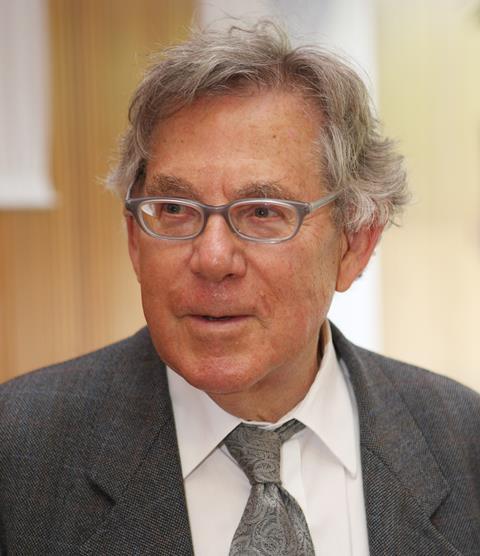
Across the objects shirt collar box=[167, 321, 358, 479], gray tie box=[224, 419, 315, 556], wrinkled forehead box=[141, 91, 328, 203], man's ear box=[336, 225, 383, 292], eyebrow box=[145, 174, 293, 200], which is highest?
wrinkled forehead box=[141, 91, 328, 203]

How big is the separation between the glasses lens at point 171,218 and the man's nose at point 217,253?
43 millimetres

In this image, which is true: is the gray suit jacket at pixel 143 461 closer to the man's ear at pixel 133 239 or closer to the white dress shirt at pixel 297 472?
the white dress shirt at pixel 297 472

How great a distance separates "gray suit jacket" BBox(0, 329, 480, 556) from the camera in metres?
1.58

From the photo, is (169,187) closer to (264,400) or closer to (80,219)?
(264,400)

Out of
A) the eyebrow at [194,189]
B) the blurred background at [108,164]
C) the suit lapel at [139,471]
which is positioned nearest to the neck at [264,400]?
the suit lapel at [139,471]

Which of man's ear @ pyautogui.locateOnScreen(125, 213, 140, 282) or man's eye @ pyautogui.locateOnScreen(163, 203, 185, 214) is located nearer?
man's eye @ pyautogui.locateOnScreen(163, 203, 185, 214)

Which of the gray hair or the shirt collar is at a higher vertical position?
the gray hair

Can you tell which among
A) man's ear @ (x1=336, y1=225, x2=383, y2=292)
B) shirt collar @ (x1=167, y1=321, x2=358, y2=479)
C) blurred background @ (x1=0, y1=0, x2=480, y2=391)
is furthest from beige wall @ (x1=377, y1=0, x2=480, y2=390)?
shirt collar @ (x1=167, y1=321, x2=358, y2=479)

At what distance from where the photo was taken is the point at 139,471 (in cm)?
163

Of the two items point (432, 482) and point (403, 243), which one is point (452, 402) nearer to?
point (432, 482)

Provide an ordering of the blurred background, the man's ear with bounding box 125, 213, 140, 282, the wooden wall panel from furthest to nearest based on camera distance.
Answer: the wooden wall panel < the blurred background < the man's ear with bounding box 125, 213, 140, 282

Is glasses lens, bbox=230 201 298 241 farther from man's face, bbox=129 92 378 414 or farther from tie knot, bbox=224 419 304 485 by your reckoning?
tie knot, bbox=224 419 304 485

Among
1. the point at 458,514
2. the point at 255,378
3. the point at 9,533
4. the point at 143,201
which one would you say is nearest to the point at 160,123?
the point at 143,201

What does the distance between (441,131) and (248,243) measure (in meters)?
3.17
